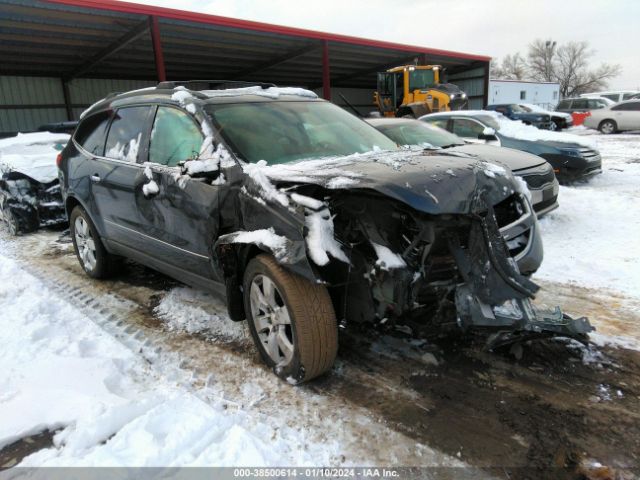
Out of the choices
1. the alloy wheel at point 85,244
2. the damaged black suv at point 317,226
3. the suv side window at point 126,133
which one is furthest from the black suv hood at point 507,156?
the alloy wheel at point 85,244

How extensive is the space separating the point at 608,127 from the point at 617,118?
1.75ft

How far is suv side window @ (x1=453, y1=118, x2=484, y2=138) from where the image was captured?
8.75 metres

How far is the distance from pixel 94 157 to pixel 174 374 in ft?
8.57

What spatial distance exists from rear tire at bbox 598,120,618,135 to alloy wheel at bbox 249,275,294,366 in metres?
23.2

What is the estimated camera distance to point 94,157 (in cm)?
464

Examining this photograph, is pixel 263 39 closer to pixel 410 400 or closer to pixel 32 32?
pixel 32 32

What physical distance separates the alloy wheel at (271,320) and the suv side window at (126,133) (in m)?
1.82

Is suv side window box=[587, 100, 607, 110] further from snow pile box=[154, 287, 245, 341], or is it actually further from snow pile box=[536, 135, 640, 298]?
snow pile box=[154, 287, 245, 341]

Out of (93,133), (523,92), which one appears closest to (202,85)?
(93,133)

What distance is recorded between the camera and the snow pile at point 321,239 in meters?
2.50

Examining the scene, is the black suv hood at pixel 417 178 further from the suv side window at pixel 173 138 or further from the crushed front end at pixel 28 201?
the crushed front end at pixel 28 201

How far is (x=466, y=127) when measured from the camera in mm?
8922

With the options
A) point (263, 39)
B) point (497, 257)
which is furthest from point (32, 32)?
A: point (497, 257)

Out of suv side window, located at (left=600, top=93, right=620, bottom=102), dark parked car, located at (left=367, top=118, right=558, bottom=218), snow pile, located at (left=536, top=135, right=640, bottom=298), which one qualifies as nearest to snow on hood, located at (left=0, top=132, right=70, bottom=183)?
dark parked car, located at (left=367, top=118, right=558, bottom=218)
